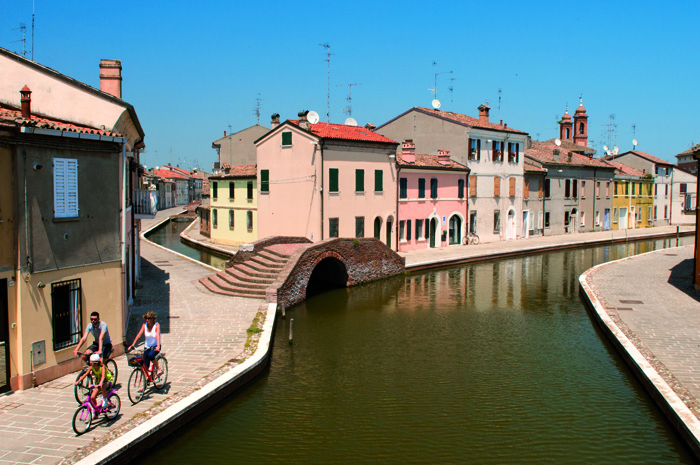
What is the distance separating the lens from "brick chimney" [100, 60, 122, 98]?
67.1 ft

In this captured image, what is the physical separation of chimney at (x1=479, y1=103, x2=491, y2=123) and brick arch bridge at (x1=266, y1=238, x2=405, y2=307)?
2071 cm

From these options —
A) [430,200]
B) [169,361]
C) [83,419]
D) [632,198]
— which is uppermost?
[632,198]

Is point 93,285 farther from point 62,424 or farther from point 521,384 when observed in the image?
point 521,384

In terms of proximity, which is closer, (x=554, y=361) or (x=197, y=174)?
(x=554, y=361)

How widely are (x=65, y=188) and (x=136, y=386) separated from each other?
4.49m

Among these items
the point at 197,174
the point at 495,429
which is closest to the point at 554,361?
the point at 495,429

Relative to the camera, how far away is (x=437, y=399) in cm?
1384

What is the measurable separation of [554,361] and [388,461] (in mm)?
7938

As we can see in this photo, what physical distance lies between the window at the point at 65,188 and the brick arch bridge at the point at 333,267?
10162 millimetres

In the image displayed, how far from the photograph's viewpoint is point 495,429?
40.1 feet

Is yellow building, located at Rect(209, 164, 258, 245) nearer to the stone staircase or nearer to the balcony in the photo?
the stone staircase

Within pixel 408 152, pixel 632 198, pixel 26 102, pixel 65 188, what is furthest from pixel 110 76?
pixel 632 198

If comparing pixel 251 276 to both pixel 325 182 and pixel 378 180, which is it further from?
pixel 378 180

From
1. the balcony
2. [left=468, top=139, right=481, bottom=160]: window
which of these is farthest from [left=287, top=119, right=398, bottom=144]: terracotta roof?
the balcony
